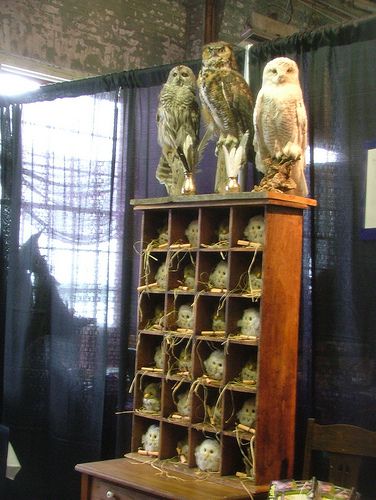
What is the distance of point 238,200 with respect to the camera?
259cm

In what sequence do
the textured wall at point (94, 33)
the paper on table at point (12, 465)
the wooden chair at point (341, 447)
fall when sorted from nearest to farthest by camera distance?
the wooden chair at point (341, 447) → the paper on table at point (12, 465) → the textured wall at point (94, 33)

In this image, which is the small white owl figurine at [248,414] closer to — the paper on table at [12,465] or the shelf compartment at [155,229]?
the shelf compartment at [155,229]

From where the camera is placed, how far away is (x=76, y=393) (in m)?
3.67

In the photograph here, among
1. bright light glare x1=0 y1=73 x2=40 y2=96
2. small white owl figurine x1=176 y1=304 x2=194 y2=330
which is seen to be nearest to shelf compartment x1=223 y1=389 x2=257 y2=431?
small white owl figurine x1=176 y1=304 x2=194 y2=330

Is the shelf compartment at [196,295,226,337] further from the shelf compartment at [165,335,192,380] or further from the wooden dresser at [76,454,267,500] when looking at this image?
the wooden dresser at [76,454,267,500]

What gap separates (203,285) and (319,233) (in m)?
0.51

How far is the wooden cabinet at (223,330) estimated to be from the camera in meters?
2.53

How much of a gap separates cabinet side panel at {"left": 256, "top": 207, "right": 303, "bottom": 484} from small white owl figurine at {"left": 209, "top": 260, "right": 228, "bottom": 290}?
21cm

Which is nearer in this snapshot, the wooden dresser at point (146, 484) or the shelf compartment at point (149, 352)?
the wooden dresser at point (146, 484)

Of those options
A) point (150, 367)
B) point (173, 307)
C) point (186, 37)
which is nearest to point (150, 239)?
point (173, 307)

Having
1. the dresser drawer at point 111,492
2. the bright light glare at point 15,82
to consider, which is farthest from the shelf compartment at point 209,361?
the bright light glare at point 15,82

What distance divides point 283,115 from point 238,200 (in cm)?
33

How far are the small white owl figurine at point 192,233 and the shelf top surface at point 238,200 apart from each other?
0.11m

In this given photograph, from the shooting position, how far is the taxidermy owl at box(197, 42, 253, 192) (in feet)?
9.03
